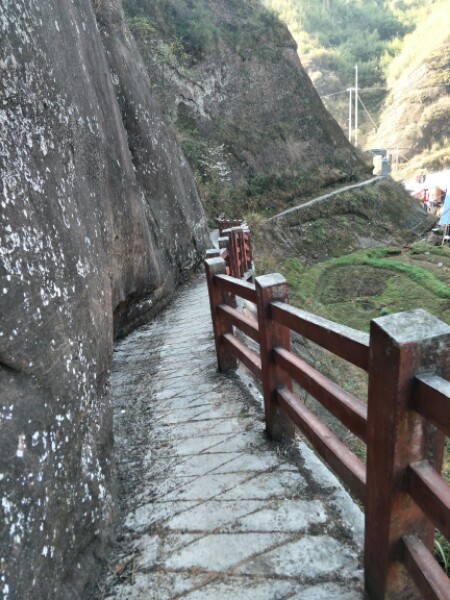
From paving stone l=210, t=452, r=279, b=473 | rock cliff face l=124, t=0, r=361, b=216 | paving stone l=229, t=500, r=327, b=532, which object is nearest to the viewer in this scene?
paving stone l=229, t=500, r=327, b=532

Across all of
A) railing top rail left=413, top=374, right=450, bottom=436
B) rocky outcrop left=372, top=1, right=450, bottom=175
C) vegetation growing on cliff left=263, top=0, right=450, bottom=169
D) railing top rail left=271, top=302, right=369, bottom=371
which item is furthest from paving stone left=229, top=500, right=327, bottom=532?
vegetation growing on cliff left=263, top=0, right=450, bottom=169

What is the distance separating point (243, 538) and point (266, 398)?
1.02m

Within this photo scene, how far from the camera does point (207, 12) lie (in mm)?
26328

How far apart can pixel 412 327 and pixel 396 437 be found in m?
0.43

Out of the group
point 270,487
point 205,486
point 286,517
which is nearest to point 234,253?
point 205,486

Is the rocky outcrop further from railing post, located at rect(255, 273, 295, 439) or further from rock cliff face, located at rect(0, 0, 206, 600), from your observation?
rock cliff face, located at rect(0, 0, 206, 600)

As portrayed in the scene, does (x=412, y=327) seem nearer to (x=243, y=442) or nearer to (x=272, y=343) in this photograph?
(x=272, y=343)

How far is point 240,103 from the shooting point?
25.4 m

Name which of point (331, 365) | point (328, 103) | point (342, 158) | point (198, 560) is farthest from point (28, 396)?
point (328, 103)

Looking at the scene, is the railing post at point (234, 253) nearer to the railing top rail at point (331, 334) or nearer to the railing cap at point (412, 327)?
the railing top rail at point (331, 334)

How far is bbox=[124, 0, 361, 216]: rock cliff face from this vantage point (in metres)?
21.7

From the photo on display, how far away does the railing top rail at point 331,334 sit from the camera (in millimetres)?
1937

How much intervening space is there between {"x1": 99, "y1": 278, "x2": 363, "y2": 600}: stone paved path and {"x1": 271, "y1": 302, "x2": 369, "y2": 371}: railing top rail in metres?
1.13

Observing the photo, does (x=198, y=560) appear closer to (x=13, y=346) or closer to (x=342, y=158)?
(x=13, y=346)
